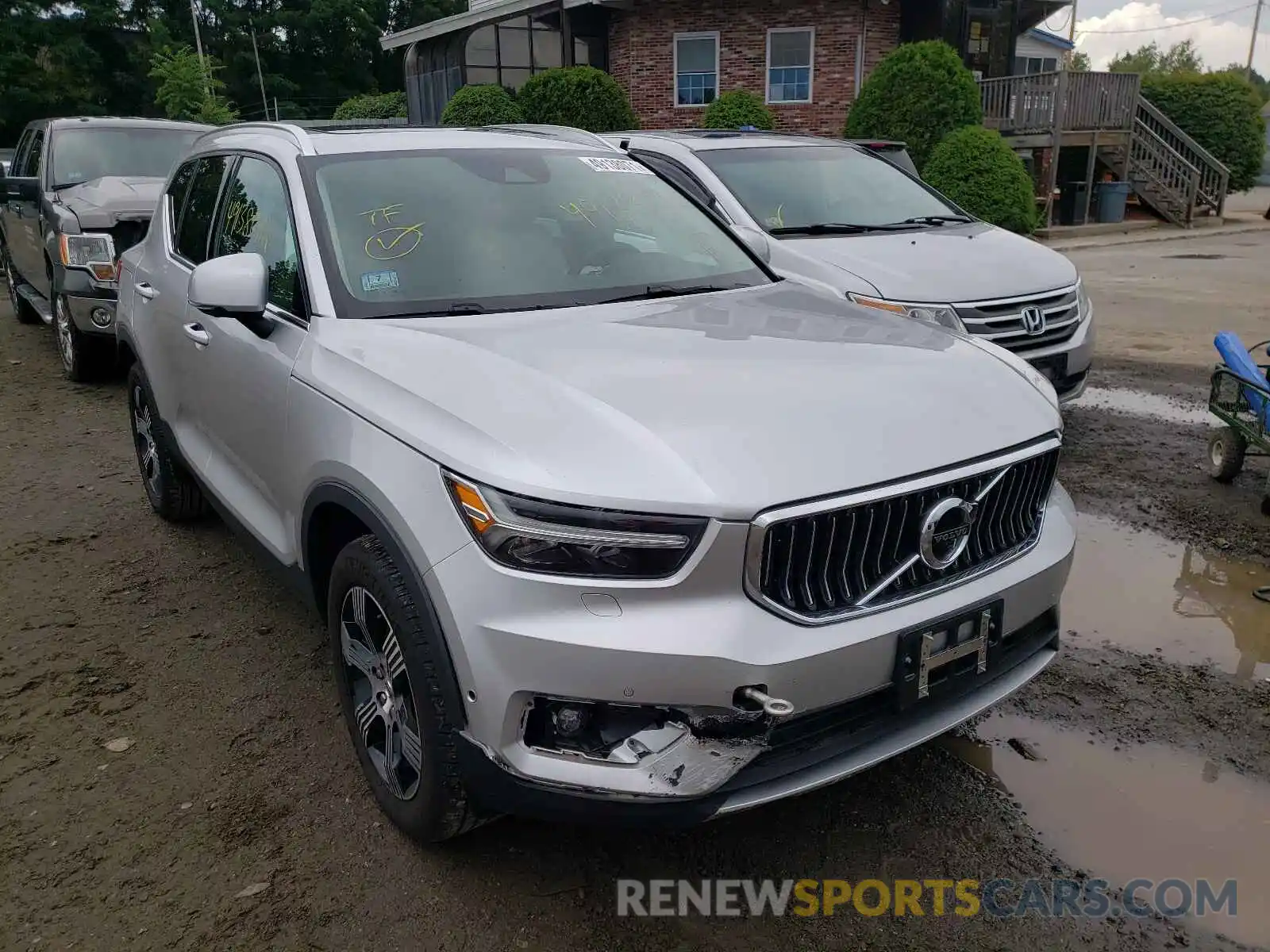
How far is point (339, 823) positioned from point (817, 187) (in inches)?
217

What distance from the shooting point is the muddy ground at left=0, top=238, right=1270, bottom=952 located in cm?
250

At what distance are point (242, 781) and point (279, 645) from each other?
90 cm

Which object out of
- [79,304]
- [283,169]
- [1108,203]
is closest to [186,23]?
[1108,203]

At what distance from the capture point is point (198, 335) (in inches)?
146

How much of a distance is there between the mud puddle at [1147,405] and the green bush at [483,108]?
597 inches

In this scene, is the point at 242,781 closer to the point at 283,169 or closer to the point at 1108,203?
the point at 283,169

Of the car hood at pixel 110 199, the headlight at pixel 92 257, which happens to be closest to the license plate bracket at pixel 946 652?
the car hood at pixel 110 199

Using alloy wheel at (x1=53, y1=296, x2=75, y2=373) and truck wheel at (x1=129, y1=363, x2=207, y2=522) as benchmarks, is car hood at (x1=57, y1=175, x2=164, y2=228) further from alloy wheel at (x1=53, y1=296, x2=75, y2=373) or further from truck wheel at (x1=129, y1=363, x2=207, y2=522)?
truck wheel at (x1=129, y1=363, x2=207, y2=522)

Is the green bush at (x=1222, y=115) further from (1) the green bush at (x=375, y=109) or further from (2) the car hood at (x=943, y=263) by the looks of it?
(1) the green bush at (x=375, y=109)

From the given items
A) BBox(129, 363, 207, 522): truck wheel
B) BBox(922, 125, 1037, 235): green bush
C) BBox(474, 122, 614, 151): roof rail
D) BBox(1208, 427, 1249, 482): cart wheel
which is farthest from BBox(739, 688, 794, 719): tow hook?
BBox(922, 125, 1037, 235): green bush

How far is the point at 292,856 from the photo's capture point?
9.07ft

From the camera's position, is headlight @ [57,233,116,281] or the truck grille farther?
headlight @ [57,233,116,281]

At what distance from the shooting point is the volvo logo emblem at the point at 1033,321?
19.1 feet

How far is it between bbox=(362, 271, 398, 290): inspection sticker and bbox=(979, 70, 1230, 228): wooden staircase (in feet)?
60.9
